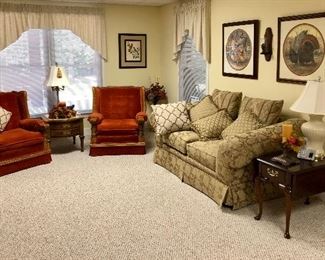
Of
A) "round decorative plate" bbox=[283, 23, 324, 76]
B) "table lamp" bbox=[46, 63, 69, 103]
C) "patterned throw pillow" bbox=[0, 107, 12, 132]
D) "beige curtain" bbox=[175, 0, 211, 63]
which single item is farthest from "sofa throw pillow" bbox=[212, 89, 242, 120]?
"patterned throw pillow" bbox=[0, 107, 12, 132]

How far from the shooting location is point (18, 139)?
15.2 ft

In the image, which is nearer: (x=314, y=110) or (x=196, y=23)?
(x=314, y=110)

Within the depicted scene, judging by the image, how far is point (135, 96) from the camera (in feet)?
19.2

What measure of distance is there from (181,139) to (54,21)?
3.22m

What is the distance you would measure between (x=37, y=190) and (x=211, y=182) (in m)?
1.91

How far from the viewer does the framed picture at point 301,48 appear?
3.66 metres

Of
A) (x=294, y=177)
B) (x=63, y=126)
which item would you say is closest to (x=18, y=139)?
(x=63, y=126)

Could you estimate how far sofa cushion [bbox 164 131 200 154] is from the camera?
4.22 m

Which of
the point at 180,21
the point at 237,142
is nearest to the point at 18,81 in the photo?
the point at 180,21

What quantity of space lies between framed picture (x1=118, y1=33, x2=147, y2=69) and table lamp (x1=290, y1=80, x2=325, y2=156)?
405cm

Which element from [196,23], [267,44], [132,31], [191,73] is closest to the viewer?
[267,44]

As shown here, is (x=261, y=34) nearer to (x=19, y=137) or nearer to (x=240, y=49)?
(x=240, y=49)

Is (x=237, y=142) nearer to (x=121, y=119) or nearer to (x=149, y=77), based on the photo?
(x=121, y=119)

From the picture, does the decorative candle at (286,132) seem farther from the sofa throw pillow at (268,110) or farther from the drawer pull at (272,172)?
the sofa throw pillow at (268,110)
